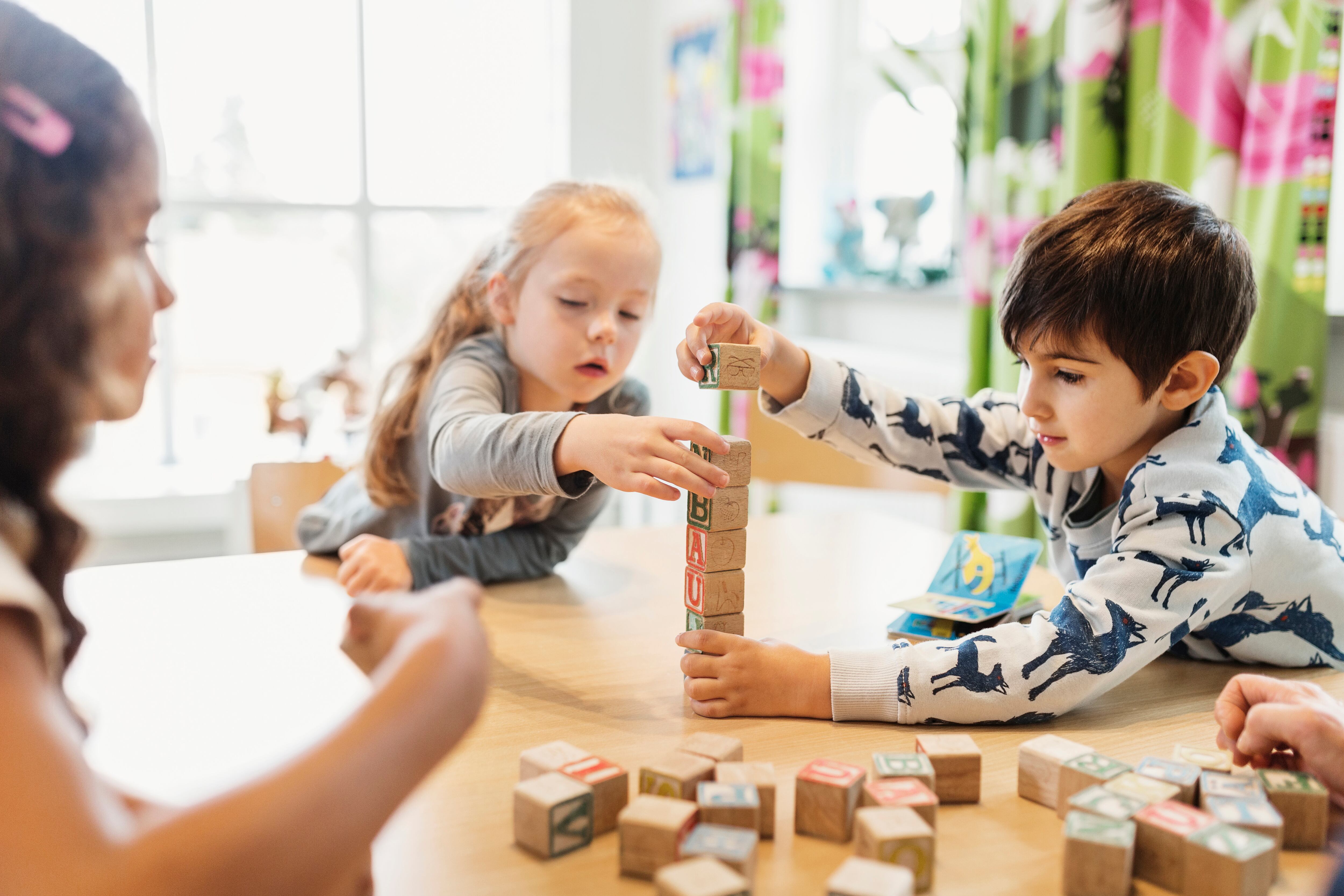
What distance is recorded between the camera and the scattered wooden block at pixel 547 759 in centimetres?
73

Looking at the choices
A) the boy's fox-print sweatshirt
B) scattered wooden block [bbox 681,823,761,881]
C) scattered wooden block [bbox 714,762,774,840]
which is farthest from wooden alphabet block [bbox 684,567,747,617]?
scattered wooden block [bbox 681,823,761,881]

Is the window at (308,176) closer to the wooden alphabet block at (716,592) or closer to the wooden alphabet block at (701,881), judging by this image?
the wooden alphabet block at (716,592)

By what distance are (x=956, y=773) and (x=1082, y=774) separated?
9cm

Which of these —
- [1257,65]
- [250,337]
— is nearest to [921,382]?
[1257,65]

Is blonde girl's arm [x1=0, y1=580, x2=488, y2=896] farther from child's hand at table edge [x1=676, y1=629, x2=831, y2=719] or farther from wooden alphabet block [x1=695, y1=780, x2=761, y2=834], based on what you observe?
child's hand at table edge [x1=676, y1=629, x2=831, y2=719]

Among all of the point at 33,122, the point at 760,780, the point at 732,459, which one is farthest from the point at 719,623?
the point at 33,122

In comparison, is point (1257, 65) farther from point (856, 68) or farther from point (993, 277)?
point (856, 68)

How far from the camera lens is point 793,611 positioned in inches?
48.8

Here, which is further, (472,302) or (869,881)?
(472,302)

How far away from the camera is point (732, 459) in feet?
3.17

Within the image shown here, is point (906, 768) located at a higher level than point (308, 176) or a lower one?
lower

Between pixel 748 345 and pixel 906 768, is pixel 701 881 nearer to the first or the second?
pixel 906 768

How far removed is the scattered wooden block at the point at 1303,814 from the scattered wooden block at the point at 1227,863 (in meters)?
0.07

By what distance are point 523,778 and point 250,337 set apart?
9.89ft
